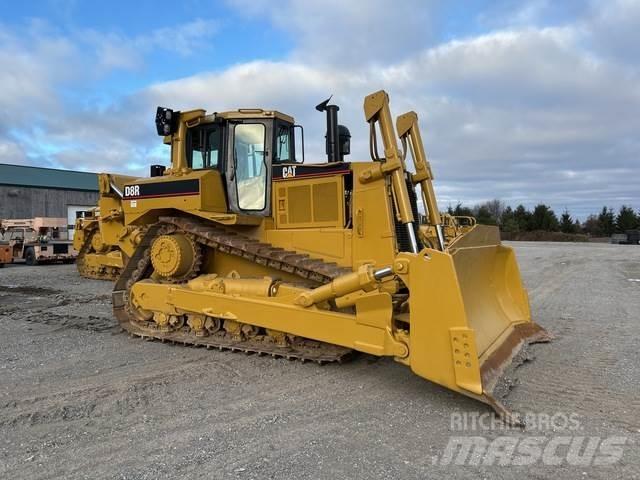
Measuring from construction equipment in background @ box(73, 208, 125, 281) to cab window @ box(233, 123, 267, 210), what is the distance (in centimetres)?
814

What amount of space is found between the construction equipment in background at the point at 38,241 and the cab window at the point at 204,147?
48.1 feet

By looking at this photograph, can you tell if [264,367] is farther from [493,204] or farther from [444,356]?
[493,204]

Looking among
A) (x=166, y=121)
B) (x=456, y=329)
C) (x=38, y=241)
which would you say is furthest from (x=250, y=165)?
(x=38, y=241)

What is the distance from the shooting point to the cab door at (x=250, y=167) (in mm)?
6922

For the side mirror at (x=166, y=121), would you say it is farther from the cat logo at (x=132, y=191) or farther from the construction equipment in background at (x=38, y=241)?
the construction equipment in background at (x=38, y=241)

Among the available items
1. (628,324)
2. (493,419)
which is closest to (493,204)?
(628,324)

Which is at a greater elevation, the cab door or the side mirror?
the side mirror

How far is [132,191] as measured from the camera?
25.3 feet

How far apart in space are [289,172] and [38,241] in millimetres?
17636

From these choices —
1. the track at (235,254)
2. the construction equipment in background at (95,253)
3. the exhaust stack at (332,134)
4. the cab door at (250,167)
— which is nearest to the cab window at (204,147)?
the cab door at (250,167)

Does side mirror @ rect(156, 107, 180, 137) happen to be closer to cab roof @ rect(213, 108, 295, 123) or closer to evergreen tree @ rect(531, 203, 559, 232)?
cab roof @ rect(213, 108, 295, 123)

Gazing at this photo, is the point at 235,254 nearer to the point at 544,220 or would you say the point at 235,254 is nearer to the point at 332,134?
the point at 332,134

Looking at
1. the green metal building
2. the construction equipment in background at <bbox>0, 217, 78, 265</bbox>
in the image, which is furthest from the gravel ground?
the green metal building

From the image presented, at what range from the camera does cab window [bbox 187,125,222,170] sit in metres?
7.14
